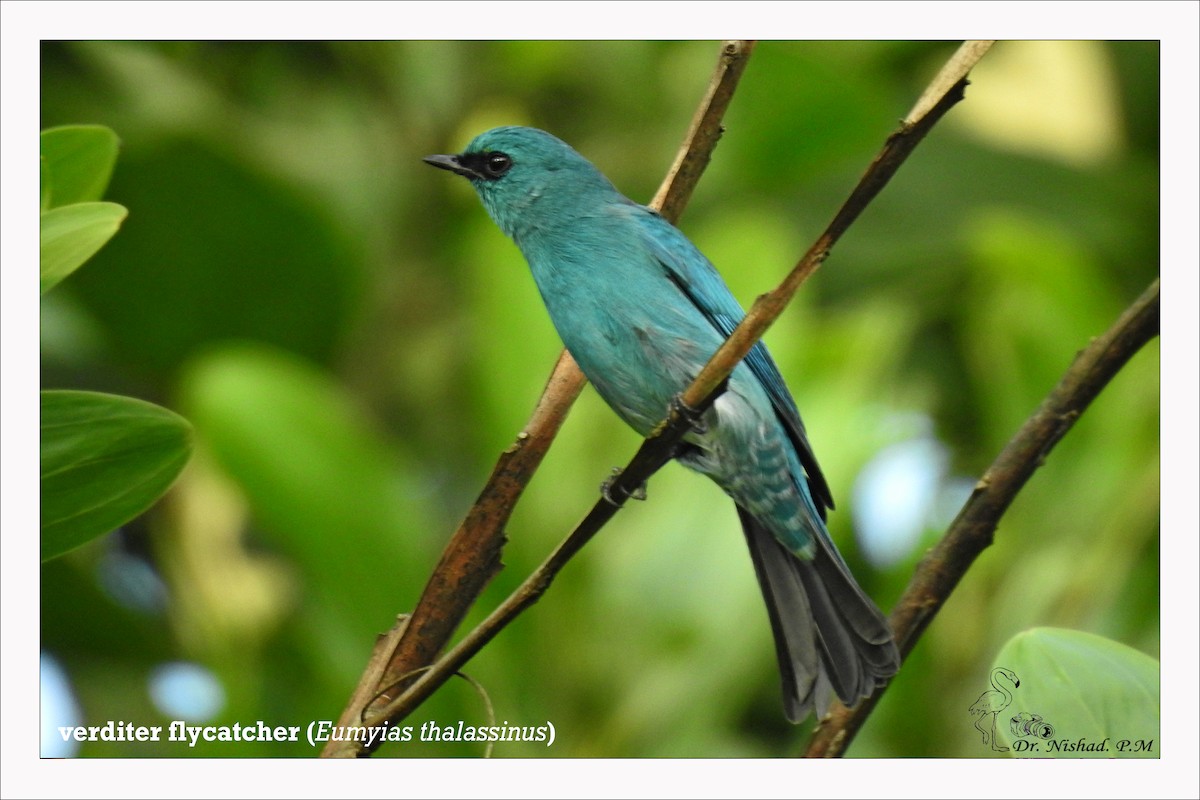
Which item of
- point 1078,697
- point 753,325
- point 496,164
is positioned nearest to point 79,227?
point 753,325

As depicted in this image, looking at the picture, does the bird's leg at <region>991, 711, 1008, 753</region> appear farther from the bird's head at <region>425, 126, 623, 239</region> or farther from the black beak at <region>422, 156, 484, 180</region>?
the black beak at <region>422, 156, 484, 180</region>

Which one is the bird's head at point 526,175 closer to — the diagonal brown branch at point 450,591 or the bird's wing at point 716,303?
the bird's wing at point 716,303

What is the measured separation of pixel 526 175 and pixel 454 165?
0.14 metres

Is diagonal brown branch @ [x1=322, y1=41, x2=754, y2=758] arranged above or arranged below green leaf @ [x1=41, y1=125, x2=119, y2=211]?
below

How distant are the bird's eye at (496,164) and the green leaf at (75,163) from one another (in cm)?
81

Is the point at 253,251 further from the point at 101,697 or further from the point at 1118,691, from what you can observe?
the point at 1118,691

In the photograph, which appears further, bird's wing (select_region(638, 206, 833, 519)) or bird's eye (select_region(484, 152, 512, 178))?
bird's eye (select_region(484, 152, 512, 178))

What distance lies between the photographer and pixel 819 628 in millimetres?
2035

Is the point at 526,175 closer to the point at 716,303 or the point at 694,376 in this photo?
the point at 716,303

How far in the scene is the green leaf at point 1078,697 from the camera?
1583 mm

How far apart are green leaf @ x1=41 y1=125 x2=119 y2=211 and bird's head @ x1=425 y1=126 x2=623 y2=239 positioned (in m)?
0.76

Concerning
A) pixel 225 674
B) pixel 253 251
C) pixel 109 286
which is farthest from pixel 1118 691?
pixel 109 286

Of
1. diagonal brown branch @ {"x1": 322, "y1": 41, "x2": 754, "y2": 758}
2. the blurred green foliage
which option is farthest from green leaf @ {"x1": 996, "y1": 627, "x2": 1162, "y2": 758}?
diagonal brown branch @ {"x1": 322, "y1": 41, "x2": 754, "y2": 758}

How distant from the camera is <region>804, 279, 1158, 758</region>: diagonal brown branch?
1.52 meters
